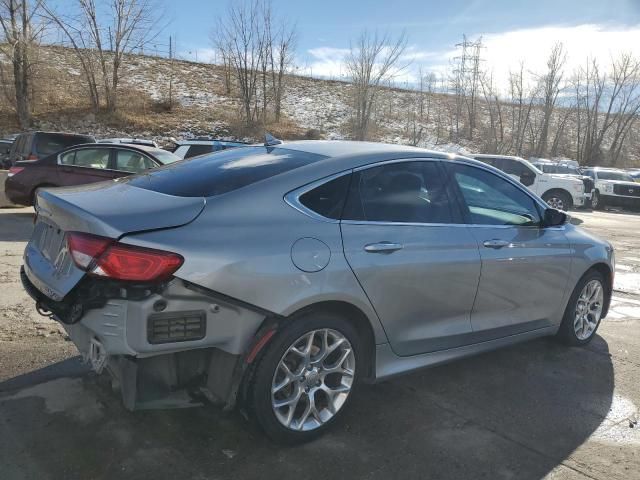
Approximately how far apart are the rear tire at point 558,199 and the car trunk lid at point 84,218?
17667mm

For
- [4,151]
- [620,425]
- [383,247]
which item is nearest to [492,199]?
[383,247]

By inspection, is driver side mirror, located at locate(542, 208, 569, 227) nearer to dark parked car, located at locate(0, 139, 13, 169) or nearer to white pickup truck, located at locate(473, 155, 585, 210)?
white pickup truck, located at locate(473, 155, 585, 210)

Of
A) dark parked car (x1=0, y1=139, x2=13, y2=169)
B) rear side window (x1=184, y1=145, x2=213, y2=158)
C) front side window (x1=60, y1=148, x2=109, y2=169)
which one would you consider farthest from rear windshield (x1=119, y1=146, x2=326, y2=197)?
dark parked car (x1=0, y1=139, x2=13, y2=169)

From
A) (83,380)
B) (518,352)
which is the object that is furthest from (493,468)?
(83,380)

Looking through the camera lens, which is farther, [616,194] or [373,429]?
[616,194]

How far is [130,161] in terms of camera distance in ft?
34.5

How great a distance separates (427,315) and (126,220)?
1909 millimetres

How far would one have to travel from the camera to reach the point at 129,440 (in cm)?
304

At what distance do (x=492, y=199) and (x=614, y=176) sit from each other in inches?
905

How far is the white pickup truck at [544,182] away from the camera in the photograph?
59.8 ft

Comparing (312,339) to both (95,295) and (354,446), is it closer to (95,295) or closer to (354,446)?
(354,446)

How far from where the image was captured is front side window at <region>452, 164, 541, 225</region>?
3945mm

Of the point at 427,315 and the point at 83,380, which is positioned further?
the point at 83,380

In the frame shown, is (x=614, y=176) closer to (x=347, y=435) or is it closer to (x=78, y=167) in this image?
(x=78, y=167)
